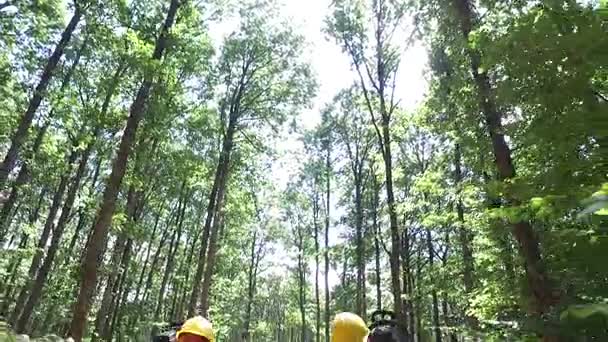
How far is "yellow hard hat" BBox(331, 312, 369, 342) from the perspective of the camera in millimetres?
3217

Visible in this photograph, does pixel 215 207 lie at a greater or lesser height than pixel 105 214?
greater

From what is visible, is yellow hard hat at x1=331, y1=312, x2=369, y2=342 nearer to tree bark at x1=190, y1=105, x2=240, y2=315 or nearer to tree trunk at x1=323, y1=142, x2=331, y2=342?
tree bark at x1=190, y1=105, x2=240, y2=315

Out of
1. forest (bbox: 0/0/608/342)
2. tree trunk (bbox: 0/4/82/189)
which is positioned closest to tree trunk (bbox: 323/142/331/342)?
forest (bbox: 0/0/608/342)

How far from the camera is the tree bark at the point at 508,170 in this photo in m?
7.39

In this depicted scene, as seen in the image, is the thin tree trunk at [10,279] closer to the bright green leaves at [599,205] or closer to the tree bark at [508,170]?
the tree bark at [508,170]

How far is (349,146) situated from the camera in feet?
98.9

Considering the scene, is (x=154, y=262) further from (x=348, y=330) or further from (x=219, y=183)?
(x=348, y=330)

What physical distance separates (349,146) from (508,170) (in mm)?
21605

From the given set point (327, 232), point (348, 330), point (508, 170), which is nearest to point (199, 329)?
point (348, 330)

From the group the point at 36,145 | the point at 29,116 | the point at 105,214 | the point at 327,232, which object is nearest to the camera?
the point at 105,214

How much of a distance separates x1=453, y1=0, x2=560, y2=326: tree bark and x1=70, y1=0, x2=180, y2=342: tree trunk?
7097mm

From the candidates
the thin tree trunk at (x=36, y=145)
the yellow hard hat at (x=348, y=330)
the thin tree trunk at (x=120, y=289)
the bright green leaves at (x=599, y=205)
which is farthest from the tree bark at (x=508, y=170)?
the thin tree trunk at (x=120, y=289)

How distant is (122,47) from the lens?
45.5 feet

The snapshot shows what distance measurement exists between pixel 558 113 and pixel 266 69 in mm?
18107
